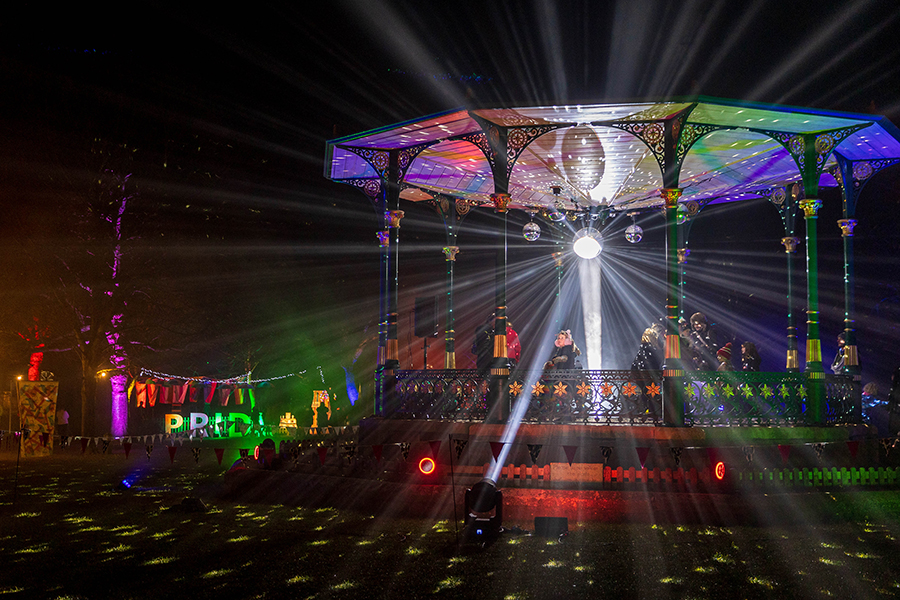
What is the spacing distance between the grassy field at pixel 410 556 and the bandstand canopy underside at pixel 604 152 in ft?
22.2

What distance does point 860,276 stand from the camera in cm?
1853

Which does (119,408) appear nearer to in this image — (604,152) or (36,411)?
(36,411)

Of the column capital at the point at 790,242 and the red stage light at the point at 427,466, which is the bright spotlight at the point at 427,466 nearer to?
the red stage light at the point at 427,466

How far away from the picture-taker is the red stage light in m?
10.3

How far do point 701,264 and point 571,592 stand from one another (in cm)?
1617

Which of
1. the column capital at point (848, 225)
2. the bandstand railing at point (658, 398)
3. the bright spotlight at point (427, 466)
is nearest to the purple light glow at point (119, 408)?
the bandstand railing at point (658, 398)

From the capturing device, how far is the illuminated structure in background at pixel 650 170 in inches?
462

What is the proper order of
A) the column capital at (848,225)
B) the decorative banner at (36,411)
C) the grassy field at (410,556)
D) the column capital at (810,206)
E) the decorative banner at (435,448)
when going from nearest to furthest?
the grassy field at (410,556) → the decorative banner at (435,448) → the column capital at (810,206) → the column capital at (848,225) → the decorative banner at (36,411)

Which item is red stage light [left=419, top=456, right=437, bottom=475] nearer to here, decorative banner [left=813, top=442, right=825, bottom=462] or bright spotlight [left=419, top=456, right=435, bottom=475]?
bright spotlight [left=419, top=456, right=435, bottom=475]

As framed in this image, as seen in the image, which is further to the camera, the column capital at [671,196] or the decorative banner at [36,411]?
the decorative banner at [36,411]

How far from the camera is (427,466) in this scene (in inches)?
407

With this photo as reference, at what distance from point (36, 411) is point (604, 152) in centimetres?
1873

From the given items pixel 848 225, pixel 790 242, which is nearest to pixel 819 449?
pixel 848 225

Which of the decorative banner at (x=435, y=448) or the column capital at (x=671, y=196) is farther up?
the column capital at (x=671, y=196)
